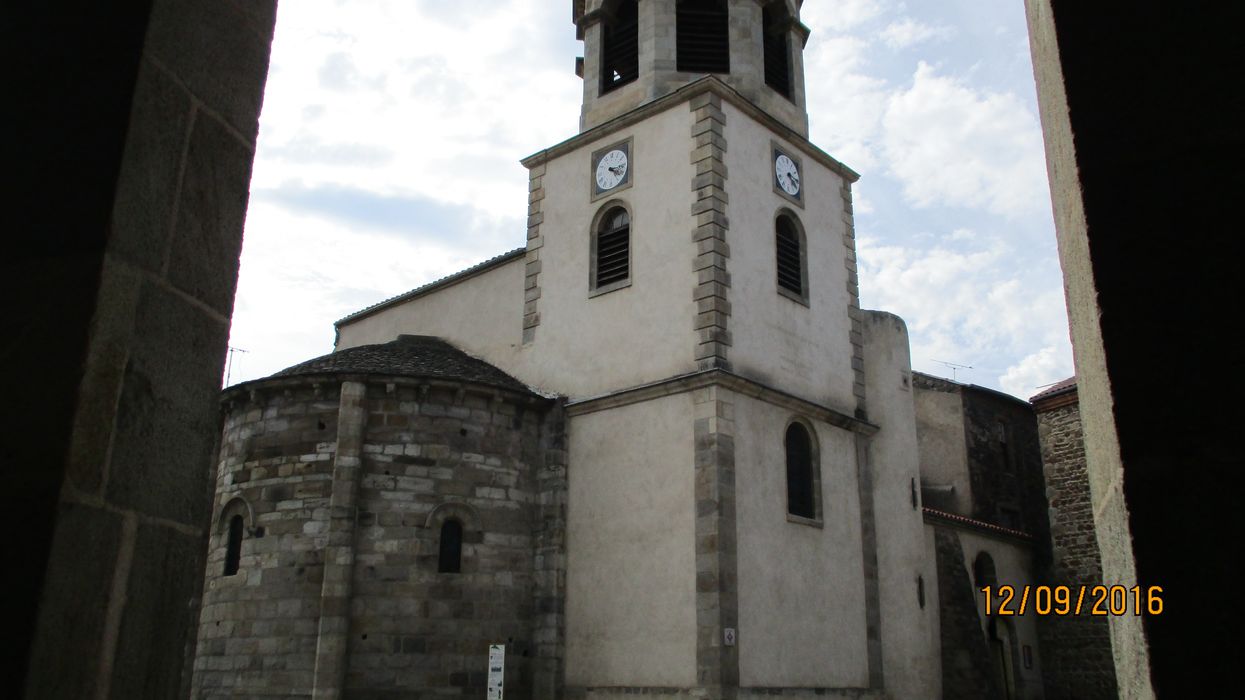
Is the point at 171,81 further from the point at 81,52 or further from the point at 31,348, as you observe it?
the point at 31,348

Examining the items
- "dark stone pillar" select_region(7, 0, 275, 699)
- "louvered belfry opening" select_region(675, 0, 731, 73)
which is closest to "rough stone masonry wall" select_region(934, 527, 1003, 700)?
"louvered belfry opening" select_region(675, 0, 731, 73)

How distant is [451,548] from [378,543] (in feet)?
3.92

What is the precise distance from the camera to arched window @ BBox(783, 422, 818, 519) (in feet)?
57.4

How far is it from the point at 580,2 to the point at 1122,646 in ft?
72.8

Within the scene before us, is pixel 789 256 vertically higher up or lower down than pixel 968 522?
higher up

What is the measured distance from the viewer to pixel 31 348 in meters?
2.12

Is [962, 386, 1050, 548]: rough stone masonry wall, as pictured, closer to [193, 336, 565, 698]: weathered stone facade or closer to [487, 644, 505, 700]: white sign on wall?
[193, 336, 565, 698]: weathered stone facade

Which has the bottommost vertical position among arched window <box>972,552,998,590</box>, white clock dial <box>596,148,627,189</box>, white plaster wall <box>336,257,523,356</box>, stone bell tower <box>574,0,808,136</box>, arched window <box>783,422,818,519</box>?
arched window <box>972,552,998,590</box>

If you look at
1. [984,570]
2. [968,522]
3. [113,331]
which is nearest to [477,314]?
[968,522]

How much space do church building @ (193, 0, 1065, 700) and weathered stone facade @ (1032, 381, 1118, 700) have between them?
5.21 metres

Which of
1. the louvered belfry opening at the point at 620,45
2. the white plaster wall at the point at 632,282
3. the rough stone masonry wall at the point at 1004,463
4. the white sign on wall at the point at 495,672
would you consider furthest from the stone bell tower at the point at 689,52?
the rough stone masonry wall at the point at 1004,463

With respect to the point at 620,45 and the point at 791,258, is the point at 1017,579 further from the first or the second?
the point at 620,45

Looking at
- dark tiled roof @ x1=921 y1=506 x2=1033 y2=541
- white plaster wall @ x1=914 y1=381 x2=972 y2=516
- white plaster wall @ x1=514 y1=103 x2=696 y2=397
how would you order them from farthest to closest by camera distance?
white plaster wall @ x1=914 y1=381 x2=972 y2=516
dark tiled roof @ x1=921 y1=506 x2=1033 y2=541
white plaster wall @ x1=514 y1=103 x2=696 y2=397

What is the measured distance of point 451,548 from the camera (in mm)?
16672
